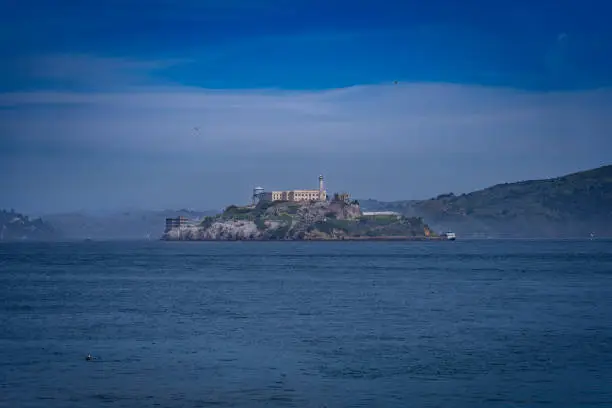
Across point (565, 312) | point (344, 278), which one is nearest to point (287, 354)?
point (565, 312)

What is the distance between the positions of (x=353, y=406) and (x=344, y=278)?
61.3m

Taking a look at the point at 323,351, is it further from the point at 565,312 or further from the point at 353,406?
the point at 565,312

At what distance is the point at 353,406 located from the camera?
2475 cm

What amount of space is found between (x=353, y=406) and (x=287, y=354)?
30.1ft

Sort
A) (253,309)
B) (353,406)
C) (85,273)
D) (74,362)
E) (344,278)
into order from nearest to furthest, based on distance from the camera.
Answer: (353,406) < (74,362) < (253,309) < (344,278) < (85,273)

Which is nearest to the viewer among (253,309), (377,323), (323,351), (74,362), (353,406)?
(353,406)

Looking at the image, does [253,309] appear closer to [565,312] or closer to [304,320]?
[304,320]

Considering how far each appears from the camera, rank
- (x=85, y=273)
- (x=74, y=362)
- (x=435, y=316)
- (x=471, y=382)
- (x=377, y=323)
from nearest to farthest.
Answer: (x=471, y=382)
(x=74, y=362)
(x=377, y=323)
(x=435, y=316)
(x=85, y=273)

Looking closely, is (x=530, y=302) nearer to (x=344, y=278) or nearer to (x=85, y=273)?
(x=344, y=278)

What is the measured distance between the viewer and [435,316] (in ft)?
156

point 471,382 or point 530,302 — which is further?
point 530,302

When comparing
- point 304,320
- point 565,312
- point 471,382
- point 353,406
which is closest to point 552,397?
point 471,382

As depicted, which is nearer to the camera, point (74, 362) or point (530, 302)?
point (74, 362)

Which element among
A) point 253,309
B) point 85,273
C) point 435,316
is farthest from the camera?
point 85,273
